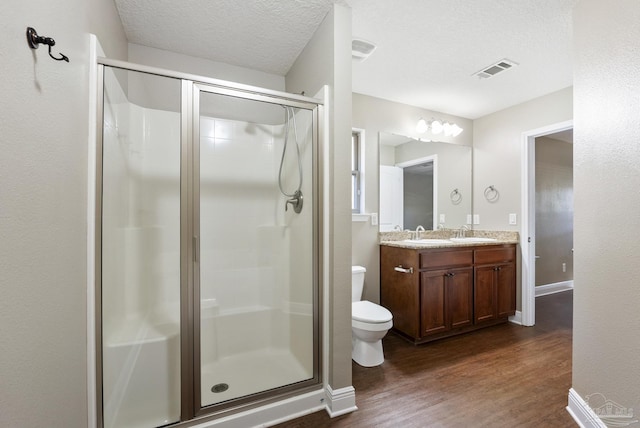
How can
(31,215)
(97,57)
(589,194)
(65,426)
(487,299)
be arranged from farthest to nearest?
(487,299) → (589,194) → (97,57) → (65,426) → (31,215)

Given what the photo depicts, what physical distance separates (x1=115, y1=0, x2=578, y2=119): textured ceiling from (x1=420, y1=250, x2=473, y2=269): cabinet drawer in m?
1.65

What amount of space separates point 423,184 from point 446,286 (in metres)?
1.19

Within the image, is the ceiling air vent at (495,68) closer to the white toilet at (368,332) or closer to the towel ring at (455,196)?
the towel ring at (455,196)

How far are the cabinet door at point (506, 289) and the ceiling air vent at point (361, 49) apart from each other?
2.55 metres

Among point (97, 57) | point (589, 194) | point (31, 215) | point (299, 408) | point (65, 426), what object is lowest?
point (299, 408)

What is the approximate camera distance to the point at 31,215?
0.79m

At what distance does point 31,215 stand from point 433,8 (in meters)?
2.22

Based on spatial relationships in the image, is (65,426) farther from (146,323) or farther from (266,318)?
(266,318)

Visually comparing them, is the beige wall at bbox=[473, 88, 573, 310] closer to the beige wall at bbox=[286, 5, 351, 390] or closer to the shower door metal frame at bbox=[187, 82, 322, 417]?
the beige wall at bbox=[286, 5, 351, 390]

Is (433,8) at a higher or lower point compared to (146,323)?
higher

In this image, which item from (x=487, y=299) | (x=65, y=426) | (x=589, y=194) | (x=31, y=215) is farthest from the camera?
(x=487, y=299)

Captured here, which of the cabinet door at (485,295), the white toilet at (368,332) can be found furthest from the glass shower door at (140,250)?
the cabinet door at (485,295)

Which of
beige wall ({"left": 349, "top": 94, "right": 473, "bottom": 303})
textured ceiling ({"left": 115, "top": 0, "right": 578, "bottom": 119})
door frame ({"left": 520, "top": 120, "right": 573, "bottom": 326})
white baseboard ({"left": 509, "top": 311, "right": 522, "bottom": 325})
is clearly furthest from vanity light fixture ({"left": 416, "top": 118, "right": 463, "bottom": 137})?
white baseboard ({"left": 509, "top": 311, "right": 522, "bottom": 325})

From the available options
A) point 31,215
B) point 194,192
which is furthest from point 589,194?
point 31,215
